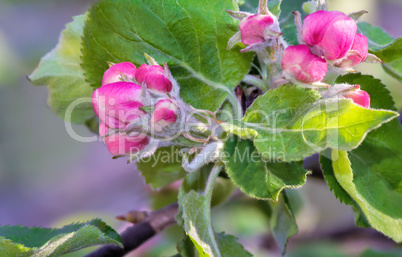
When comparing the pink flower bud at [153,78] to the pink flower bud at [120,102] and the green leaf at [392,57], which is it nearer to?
the pink flower bud at [120,102]

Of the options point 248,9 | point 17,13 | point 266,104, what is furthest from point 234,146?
point 17,13

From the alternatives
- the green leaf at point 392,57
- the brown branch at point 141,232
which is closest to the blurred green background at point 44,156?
the brown branch at point 141,232

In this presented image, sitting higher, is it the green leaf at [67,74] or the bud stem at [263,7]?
the bud stem at [263,7]

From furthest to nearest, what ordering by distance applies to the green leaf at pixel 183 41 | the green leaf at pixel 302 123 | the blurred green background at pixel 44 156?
1. the blurred green background at pixel 44 156
2. the green leaf at pixel 183 41
3. the green leaf at pixel 302 123

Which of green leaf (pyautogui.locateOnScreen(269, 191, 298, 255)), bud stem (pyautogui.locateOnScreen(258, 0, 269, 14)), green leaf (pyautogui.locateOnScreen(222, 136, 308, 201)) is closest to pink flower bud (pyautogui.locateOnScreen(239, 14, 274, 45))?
bud stem (pyautogui.locateOnScreen(258, 0, 269, 14))

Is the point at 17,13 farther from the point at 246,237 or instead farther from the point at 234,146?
the point at 234,146

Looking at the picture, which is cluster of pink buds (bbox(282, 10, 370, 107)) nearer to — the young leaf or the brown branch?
the young leaf

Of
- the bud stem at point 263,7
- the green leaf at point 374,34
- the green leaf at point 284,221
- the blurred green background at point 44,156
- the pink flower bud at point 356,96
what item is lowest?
the blurred green background at point 44,156
